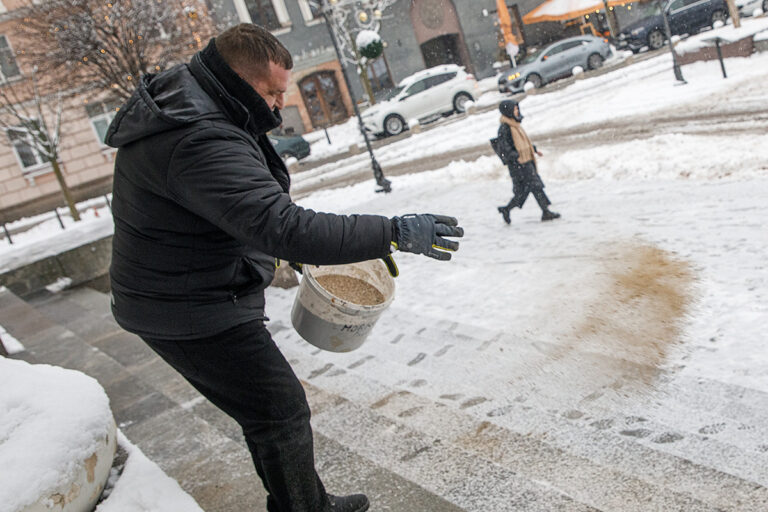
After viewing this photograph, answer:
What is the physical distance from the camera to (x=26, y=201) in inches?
934

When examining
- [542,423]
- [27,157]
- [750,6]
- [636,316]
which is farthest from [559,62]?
[542,423]

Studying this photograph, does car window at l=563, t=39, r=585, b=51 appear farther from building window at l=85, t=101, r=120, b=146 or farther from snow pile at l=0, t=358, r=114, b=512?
snow pile at l=0, t=358, r=114, b=512

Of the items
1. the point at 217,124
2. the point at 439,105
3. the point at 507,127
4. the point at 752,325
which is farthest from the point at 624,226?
the point at 439,105

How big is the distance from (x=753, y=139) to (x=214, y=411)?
7.40 metres

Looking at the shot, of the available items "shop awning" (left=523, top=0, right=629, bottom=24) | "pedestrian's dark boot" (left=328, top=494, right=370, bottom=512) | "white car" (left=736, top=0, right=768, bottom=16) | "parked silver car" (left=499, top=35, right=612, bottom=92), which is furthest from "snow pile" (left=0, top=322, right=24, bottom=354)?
"shop awning" (left=523, top=0, right=629, bottom=24)

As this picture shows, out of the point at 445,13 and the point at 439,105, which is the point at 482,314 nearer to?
the point at 439,105

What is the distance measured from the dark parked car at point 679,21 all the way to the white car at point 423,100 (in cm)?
636

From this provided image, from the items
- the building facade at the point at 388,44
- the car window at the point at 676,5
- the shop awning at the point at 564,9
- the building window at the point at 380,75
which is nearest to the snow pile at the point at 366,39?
the building facade at the point at 388,44

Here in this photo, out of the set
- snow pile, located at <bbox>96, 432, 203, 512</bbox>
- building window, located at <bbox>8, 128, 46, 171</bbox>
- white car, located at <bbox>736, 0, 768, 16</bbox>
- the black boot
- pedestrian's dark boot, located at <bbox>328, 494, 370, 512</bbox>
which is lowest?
the black boot

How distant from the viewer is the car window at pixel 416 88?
21.9 metres

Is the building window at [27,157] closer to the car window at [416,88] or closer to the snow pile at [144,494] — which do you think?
the car window at [416,88]

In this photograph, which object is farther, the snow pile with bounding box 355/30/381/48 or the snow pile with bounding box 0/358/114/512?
the snow pile with bounding box 355/30/381/48

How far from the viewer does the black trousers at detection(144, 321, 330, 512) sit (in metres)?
2.24

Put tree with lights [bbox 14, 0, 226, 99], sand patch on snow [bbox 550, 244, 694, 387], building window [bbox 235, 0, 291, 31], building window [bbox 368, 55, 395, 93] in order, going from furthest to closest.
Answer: building window [bbox 368, 55, 395, 93] < building window [bbox 235, 0, 291, 31] < tree with lights [bbox 14, 0, 226, 99] < sand patch on snow [bbox 550, 244, 694, 387]
